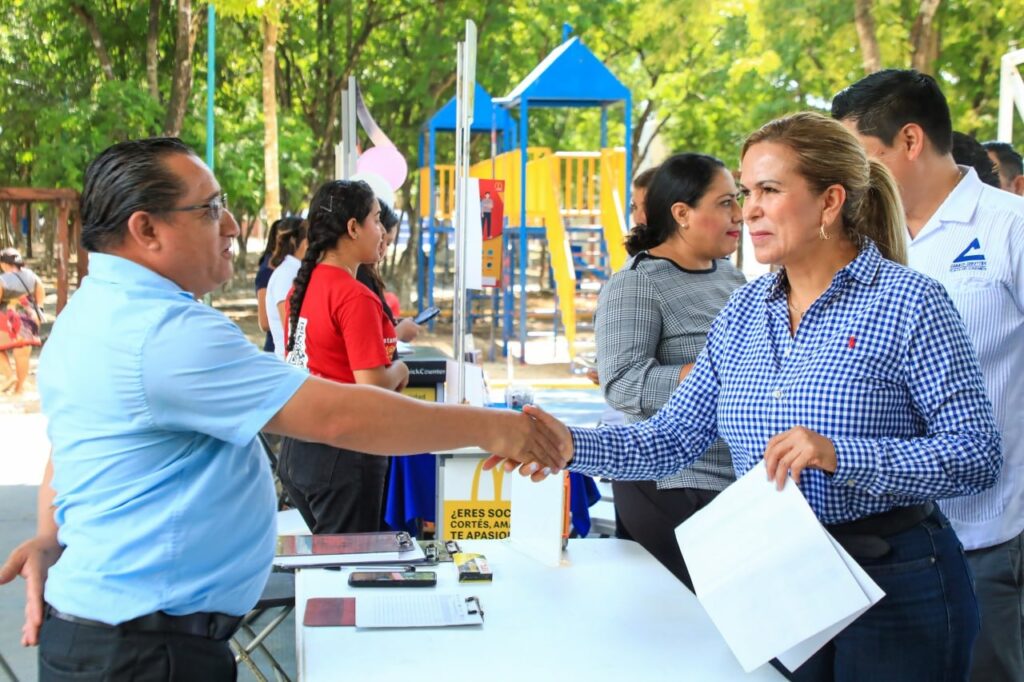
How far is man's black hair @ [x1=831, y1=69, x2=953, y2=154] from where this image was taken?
9.49 ft

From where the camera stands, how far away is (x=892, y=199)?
8.01ft

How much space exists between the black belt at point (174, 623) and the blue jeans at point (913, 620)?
126 centimetres

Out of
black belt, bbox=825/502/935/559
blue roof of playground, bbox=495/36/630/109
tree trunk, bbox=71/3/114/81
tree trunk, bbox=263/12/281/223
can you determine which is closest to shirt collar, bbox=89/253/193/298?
black belt, bbox=825/502/935/559

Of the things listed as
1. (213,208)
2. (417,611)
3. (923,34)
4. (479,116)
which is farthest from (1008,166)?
(479,116)

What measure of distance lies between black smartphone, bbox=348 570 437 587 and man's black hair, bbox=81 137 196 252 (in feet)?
3.60

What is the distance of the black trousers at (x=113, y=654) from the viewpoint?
2049 mm

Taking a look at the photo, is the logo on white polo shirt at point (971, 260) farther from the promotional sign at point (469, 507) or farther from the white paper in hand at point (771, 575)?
the promotional sign at point (469, 507)

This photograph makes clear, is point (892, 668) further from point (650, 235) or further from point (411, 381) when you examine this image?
point (411, 381)

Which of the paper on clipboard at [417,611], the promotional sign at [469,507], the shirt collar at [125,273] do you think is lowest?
the promotional sign at [469,507]

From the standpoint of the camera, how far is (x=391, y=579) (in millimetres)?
2814

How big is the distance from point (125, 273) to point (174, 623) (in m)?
0.66

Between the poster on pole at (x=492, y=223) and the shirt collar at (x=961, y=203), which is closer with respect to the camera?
the shirt collar at (x=961, y=203)

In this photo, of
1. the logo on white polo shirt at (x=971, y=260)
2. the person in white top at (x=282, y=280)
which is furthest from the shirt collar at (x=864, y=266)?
the person in white top at (x=282, y=280)

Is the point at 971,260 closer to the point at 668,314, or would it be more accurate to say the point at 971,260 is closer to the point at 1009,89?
the point at 668,314
